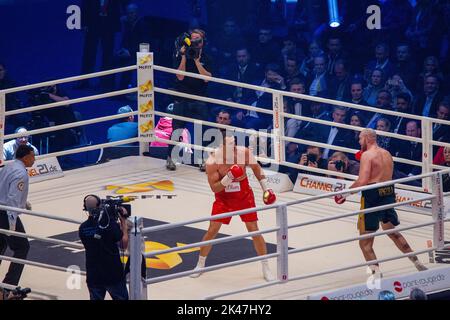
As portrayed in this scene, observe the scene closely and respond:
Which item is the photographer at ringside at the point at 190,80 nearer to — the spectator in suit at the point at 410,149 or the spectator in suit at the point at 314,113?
the spectator in suit at the point at 314,113

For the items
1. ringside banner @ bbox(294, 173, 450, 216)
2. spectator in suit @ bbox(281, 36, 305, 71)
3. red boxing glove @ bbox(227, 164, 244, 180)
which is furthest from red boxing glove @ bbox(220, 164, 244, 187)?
spectator in suit @ bbox(281, 36, 305, 71)

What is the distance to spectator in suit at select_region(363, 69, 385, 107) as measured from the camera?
15.4m

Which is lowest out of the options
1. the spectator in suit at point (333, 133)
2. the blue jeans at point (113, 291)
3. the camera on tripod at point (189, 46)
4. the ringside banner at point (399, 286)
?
the ringside banner at point (399, 286)

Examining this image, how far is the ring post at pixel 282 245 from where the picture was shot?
403 inches

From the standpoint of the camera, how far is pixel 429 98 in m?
15.1

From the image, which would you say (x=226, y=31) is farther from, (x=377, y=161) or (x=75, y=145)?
(x=377, y=161)

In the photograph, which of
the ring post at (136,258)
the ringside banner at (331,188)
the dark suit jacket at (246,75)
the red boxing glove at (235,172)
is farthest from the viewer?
the dark suit jacket at (246,75)

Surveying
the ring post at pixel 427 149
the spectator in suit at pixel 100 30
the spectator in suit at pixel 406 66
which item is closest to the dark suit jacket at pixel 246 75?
the spectator in suit at pixel 100 30

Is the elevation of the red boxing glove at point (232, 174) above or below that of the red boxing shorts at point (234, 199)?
above

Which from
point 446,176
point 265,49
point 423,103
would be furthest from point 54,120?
point 446,176

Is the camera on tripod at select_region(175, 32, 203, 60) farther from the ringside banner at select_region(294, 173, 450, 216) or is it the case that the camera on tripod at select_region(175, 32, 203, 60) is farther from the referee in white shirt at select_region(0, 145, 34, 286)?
the referee in white shirt at select_region(0, 145, 34, 286)

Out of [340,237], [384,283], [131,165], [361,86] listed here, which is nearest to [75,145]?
[131,165]

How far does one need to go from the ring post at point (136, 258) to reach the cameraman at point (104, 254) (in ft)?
0.40
